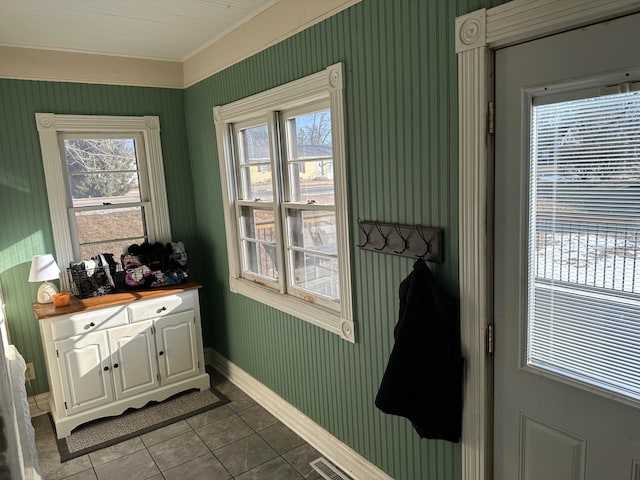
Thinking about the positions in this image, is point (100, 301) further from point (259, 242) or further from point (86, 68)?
point (86, 68)

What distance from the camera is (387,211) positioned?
6.91 feet

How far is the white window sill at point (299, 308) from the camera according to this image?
2.46 m

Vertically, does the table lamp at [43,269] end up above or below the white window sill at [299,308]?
above

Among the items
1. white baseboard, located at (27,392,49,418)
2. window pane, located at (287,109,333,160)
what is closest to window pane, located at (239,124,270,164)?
window pane, located at (287,109,333,160)

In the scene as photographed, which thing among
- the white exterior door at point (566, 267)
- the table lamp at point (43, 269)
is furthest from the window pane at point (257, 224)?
the white exterior door at point (566, 267)

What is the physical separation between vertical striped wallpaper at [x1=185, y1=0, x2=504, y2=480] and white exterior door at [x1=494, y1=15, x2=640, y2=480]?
0.78ft

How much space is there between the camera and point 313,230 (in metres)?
2.75

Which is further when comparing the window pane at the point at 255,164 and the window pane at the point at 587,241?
the window pane at the point at 255,164

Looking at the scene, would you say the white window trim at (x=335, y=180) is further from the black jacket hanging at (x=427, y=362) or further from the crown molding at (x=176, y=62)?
the black jacket hanging at (x=427, y=362)

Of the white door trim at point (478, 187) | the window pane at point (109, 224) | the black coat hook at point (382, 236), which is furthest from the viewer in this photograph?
the window pane at point (109, 224)

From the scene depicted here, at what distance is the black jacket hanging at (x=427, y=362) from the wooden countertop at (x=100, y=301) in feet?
7.15

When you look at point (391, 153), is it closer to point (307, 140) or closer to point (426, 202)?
point (426, 202)

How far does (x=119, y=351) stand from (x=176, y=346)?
1.40 feet

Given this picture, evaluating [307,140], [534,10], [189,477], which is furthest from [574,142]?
[189,477]
